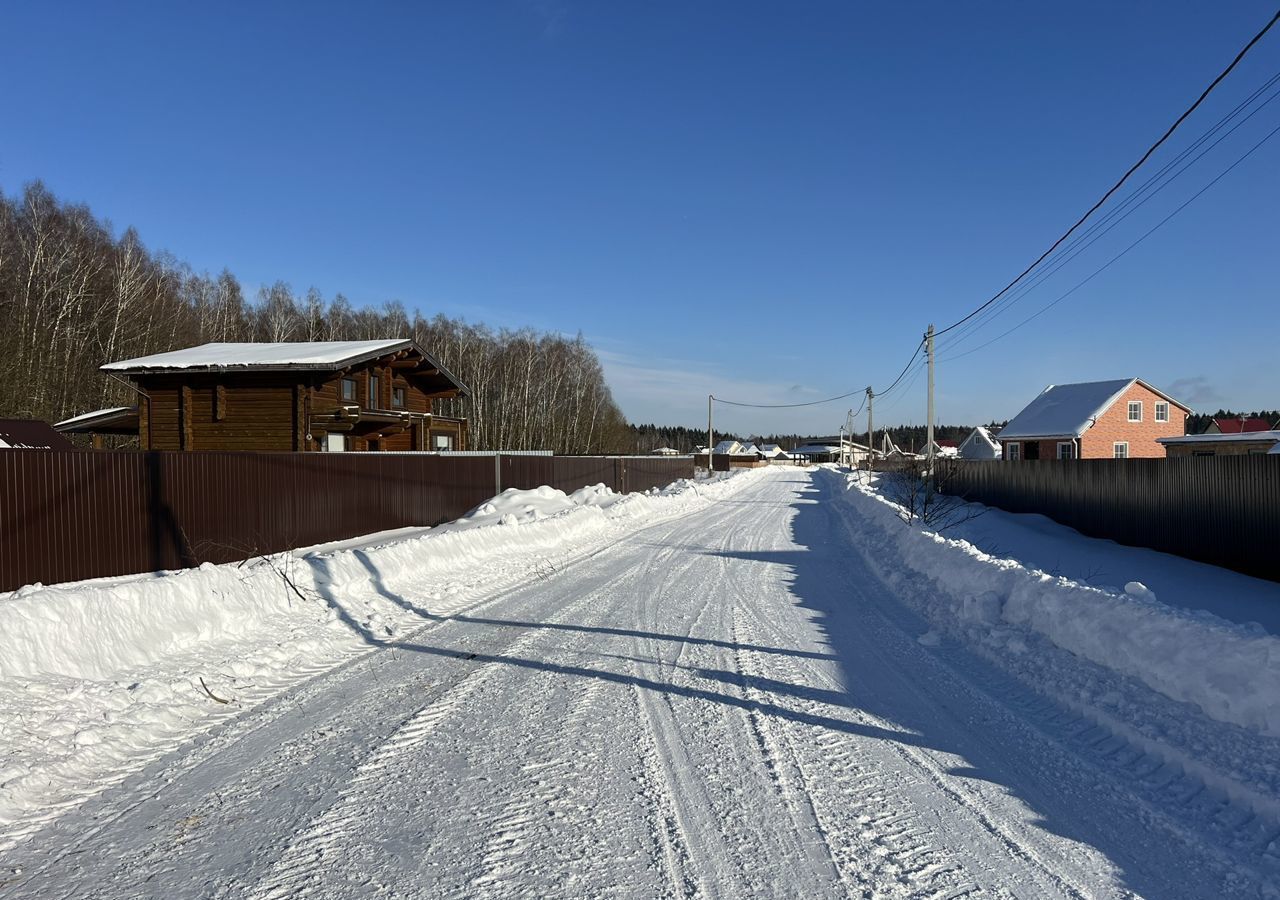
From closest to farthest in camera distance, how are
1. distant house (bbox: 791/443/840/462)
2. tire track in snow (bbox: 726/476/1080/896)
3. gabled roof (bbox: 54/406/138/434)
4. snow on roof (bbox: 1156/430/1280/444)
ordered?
tire track in snow (bbox: 726/476/1080/896) → gabled roof (bbox: 54/406/138/434) → snow on roof (bbox: 1156/430/1280/444) → distant house (bbox: 791/443/840/462)

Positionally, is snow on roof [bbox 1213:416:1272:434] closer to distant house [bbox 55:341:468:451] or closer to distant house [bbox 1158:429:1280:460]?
distant house [bbox 1158:429:1280:460]

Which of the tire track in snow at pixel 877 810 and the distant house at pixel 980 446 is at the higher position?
the distant house at pixel 980 446

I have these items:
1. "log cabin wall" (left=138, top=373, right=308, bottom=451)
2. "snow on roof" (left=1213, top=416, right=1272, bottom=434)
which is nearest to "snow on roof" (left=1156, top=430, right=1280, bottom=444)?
"snow on roof" (left=1213, top=416, right=1272, bottom=434)

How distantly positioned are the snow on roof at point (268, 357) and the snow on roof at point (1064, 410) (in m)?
37.1

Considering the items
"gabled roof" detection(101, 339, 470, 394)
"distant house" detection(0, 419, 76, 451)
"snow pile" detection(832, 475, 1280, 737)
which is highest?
"gabled roof" detection(101, 339, 470, 394)

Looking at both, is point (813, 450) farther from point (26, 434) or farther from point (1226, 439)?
point (26, 434)

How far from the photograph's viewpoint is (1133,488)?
14.8 metres

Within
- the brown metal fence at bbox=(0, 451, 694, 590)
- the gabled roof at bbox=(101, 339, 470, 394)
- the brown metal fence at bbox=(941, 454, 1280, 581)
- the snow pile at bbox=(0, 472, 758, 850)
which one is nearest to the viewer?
the snow pile at bbox=(0, 472, 758, 850)

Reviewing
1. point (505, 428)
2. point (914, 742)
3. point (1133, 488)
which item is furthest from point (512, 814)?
point (505, 428)

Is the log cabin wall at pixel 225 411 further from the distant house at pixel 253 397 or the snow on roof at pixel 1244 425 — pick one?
the snow on roof at pixel 1244 425

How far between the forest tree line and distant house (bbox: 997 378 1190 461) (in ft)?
114

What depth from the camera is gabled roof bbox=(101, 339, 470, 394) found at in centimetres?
2377

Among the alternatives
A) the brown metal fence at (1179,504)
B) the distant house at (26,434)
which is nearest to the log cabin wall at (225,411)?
the distant house at (26,434)

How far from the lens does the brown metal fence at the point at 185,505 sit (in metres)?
8.52
